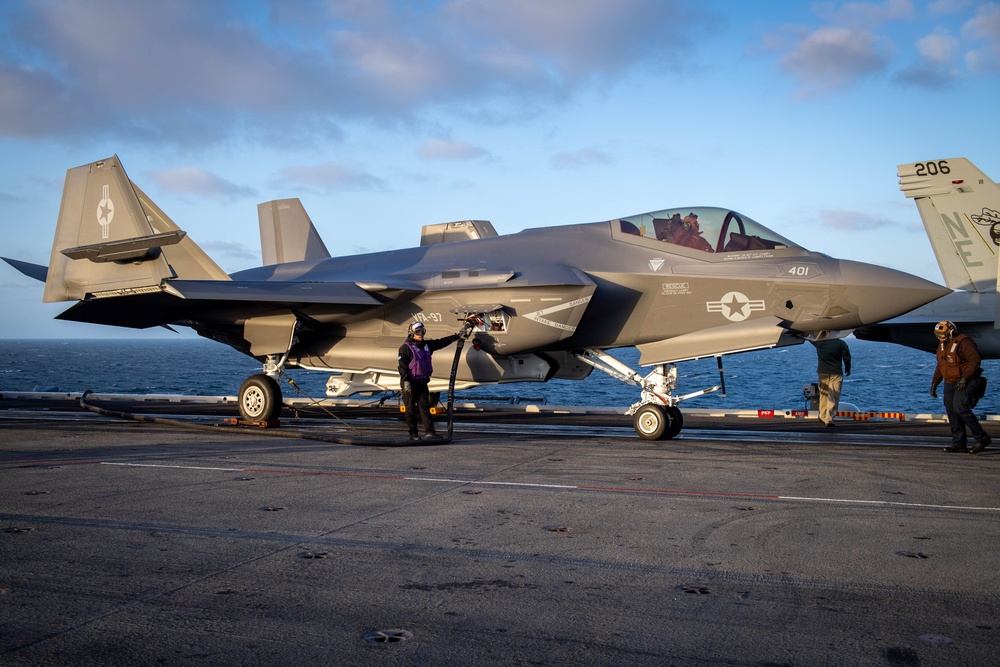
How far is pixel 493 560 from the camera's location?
5188 mm

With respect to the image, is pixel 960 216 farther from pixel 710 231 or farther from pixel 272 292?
pixel 272 292

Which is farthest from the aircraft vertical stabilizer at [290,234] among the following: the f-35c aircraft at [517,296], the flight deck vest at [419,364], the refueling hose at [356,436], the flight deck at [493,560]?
the flight deck at [493,560]

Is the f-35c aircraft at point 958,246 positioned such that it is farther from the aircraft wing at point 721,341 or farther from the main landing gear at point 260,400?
the main landing gear at point 260,400

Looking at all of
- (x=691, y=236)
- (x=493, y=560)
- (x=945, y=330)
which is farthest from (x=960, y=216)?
(x=493, y=560)

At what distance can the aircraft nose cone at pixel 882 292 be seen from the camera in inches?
456

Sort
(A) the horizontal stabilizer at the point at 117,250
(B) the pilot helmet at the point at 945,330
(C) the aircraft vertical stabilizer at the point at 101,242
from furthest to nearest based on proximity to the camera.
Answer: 1. (C) the aircraft vertical stabilizer at the point at 101,242
2. (A) the horizontal stabilizer at the point at 117,250
3. (B) the pilot helmet at the point at 945,330

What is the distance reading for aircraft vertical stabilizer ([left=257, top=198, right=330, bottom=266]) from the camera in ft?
68.0

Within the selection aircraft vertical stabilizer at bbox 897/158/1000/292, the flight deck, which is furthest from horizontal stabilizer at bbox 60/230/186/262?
aircraft vertical stabilizer at bbox 897/158/1000/292

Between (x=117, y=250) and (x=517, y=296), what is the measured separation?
6.74 metres

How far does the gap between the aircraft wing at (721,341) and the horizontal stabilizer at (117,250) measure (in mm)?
8196

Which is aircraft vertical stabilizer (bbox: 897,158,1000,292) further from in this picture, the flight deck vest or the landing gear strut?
the landing gear strut

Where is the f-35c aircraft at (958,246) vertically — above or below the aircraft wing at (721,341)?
above

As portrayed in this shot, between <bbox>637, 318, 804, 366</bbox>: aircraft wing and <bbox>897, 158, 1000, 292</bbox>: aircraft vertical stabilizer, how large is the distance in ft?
27.5

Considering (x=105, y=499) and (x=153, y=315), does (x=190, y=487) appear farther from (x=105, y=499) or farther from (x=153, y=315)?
(x=153, y=315)
